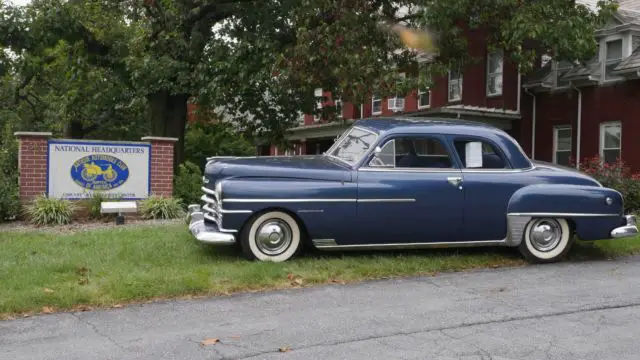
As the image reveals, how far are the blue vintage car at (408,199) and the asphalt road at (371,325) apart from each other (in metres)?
0.98

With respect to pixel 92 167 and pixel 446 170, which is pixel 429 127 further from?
pixel 92 167

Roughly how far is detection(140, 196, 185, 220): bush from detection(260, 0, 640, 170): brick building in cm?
881

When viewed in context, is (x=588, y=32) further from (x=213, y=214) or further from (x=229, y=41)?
(x=213, y=214)

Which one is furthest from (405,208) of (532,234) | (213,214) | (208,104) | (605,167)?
(208,104)

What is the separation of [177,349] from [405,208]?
371 centimetres

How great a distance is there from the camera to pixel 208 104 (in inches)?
726

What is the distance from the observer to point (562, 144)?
23250mm

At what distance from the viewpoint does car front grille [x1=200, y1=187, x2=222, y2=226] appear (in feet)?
25.5

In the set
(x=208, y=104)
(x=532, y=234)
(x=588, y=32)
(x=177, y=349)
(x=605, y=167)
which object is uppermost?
(x=588, y=32)

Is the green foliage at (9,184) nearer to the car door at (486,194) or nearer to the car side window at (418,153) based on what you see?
the car side window at (418,153)

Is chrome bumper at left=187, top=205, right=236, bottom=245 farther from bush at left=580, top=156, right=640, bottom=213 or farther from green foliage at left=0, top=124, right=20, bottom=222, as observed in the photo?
bush at left=580, top=156, right=640, bottom=213

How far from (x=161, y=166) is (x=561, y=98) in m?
14.9

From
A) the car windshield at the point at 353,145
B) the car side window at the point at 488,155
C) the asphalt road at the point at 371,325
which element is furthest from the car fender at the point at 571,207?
the car windshield at the point at 353,145

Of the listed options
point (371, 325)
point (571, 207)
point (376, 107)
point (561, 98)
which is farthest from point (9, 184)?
point (376, 107)
